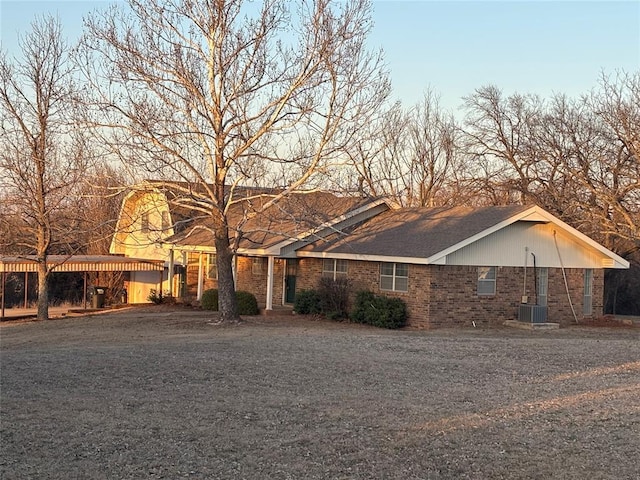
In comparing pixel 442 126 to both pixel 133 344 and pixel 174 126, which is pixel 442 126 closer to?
pixel 174 126

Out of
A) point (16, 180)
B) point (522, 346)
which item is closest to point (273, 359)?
point (522, 346)

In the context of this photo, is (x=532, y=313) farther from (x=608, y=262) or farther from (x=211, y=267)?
(x=211, y=267)

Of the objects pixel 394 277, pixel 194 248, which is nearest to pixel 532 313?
pixel 394 277

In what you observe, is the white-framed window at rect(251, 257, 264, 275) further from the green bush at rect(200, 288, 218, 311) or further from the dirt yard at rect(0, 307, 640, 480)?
the dirt yard at rect(0, 307, 640, 480)

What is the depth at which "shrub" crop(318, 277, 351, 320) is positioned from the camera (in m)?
26.6

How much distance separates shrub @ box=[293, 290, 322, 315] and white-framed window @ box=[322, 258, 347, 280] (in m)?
1.07

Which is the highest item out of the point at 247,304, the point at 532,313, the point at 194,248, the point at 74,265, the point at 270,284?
the point at 194,248

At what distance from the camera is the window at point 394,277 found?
25375mm

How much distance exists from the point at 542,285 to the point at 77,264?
18.3m

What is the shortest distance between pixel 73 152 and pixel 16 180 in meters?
2.42

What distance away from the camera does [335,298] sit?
2673 cm

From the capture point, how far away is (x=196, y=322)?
23.9 meters

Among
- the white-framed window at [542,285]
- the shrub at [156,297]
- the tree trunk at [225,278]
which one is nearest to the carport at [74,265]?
the shrub at [156,297]

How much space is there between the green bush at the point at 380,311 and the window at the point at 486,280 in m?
2.64
